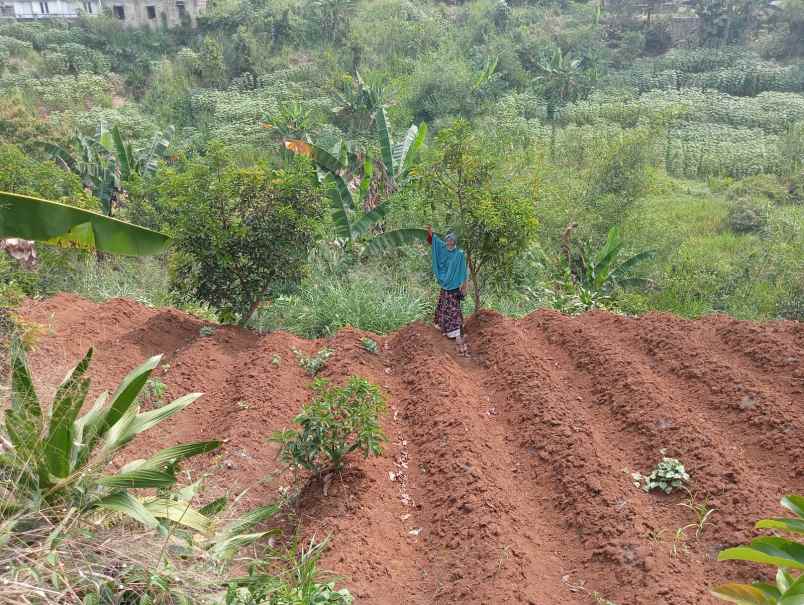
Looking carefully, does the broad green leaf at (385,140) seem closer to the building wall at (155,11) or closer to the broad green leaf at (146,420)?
the broad green leaf at (146,420)

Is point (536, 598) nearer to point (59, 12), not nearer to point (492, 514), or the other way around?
point (492, 514)

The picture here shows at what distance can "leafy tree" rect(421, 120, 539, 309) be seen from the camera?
7.38 m

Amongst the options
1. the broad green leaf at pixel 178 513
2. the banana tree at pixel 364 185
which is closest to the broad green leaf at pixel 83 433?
the broad green leaf at pixel 178 513

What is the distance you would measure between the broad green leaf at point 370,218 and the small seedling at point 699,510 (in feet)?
21.2

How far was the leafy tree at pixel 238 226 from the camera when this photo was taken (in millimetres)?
7316

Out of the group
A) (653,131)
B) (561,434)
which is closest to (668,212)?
(653,131)

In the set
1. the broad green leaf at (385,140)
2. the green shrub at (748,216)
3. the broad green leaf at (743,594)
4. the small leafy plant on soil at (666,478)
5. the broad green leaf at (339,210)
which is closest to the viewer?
the broad green leaf at (743,594)

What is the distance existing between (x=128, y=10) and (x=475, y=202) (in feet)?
95.3

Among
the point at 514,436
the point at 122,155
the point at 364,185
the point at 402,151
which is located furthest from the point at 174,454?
the point at 122,155

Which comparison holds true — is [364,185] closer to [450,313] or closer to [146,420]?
[450,313]

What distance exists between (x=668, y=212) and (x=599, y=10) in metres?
18.0

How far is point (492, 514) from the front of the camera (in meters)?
4.61

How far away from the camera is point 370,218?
33.4 ft

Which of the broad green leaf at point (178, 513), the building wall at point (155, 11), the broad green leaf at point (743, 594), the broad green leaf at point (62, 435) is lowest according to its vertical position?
the broad green leaf at point (743, 594)
